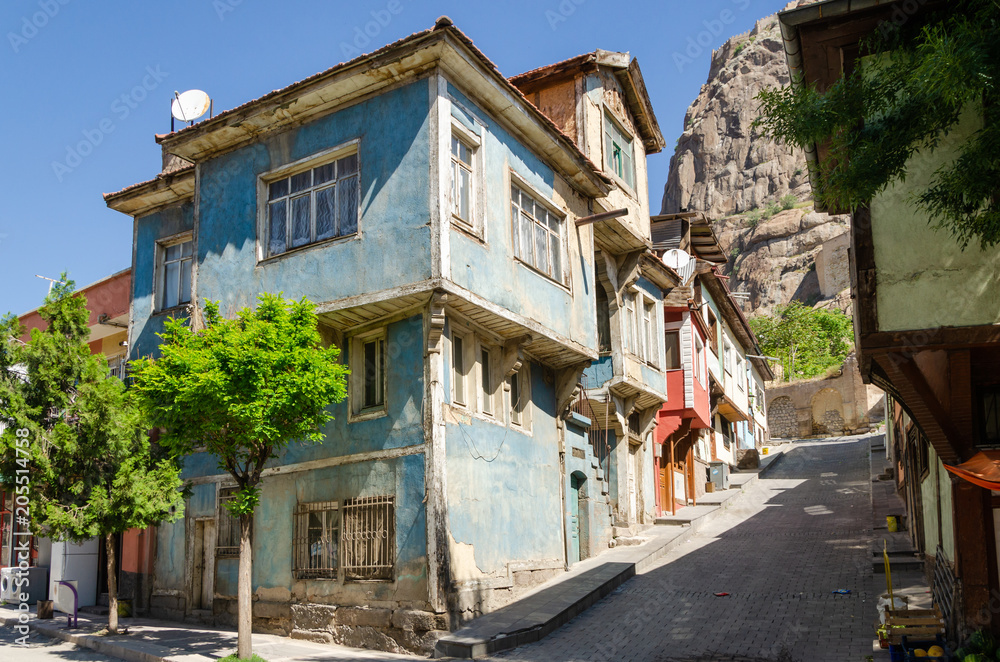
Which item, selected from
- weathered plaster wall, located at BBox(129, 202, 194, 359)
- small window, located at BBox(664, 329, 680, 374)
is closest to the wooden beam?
weathered plaster wall, located at BBox(129, 202, 194, 359)

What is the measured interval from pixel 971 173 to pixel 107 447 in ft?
42.1

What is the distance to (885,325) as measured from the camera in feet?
33.1

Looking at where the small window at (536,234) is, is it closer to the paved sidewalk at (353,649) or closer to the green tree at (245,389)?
the green tree at (245,389)

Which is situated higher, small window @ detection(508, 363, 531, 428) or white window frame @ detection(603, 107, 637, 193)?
white window frame @ detection(603, 107, 637, 193)

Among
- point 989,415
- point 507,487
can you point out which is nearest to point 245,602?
point 507,487

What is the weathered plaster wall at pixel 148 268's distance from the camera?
18.4 meters

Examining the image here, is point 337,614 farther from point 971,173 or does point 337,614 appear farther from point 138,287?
point 971,173

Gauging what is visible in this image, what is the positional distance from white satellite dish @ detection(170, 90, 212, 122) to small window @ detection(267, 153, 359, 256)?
3.97m

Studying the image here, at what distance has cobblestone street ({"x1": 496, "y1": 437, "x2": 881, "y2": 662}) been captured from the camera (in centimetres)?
1184

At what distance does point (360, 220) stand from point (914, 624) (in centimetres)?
967

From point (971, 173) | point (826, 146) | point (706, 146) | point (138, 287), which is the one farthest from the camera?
point (706, 146)

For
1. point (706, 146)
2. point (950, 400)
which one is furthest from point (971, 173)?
point (706, 146)

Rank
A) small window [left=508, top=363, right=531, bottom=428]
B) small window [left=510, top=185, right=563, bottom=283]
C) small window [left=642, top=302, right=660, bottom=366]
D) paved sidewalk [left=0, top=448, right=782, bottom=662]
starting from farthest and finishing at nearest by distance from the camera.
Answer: small window [left=642, top=302, right=660, bottom=366] < small window [left=508, top=363, right=531, bottom=428] < small window [left=510, top=185, right=563, bottom=283] < paved sidewalk [left=0, top=448, right=782, bottom=662]

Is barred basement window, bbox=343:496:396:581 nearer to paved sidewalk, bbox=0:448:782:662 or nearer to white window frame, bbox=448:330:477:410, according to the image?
paved sidewalk, bbox=0:448:782:662
